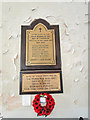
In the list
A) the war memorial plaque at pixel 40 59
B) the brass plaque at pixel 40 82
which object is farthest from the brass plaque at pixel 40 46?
the brass plaque at pixel 40 82

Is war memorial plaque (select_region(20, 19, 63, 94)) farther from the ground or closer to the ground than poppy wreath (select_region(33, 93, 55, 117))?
farther from the ground

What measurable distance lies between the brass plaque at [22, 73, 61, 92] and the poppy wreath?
72mm

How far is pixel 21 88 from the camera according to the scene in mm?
1168

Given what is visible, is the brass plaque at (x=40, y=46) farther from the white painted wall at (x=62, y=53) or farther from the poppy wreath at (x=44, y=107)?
the poppy wreath at (x=44, y=107)

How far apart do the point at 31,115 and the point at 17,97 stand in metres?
0.21

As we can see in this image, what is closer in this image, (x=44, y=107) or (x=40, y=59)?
(x=44, y=107)

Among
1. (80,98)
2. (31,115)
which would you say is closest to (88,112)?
(80,98)

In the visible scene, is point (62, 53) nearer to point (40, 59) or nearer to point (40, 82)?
point (40, 59)

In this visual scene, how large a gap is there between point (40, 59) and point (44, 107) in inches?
17.5

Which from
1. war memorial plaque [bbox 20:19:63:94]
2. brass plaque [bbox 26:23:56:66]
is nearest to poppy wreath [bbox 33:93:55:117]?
war memorial plaque [bbox 20:19:63:94]

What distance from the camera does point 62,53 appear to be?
1240 mm

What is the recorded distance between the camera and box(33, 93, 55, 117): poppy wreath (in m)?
1.08

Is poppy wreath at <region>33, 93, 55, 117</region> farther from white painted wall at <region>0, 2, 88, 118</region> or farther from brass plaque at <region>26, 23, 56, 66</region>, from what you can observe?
brass plaque at <region>26, 23, 56, 66</region>

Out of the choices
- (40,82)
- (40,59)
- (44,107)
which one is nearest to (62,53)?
(40,59)
